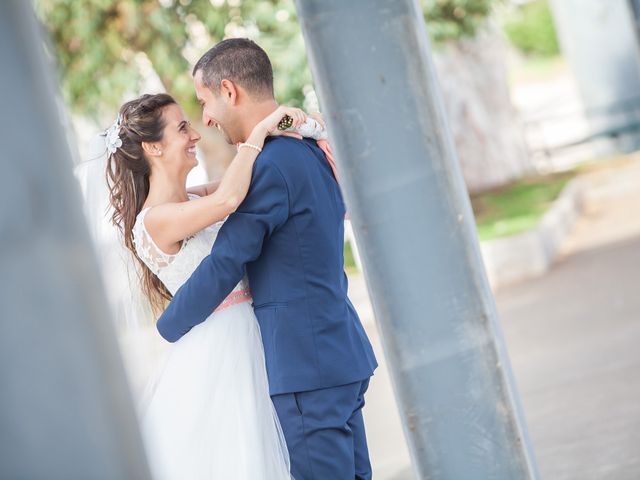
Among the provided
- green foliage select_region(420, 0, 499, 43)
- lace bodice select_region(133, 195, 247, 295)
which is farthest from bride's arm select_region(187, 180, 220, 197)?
green foliage select_region(420, 0, 499, 43)

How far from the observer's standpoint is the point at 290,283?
3.80m

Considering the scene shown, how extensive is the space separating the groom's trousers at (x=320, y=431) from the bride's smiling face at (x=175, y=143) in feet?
3.06

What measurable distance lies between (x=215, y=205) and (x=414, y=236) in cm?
68

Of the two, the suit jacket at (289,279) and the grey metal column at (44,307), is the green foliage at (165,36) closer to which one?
the suit jacket at (289,279)

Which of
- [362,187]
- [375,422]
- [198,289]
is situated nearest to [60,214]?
[362,187]

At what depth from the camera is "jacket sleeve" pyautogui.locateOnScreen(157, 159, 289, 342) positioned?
364cm

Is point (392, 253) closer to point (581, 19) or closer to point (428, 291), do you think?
point (428, 291)

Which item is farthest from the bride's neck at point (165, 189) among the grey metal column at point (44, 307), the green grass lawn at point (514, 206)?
the green grass lawn at point (514, 206)

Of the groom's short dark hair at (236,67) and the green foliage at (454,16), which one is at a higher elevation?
the green foliage at (454,16)

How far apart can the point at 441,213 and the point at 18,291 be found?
6.66 feet

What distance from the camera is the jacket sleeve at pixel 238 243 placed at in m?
3.64

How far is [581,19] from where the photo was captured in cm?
1922

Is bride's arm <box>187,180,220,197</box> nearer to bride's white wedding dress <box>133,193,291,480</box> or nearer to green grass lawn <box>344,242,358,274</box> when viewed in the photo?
bride's white wedding dress <box>133,193,291,480</box>

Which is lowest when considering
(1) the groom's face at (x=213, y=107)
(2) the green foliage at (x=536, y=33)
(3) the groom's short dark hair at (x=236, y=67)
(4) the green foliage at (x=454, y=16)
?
(1) the groom's face at (x=213, y=107)
